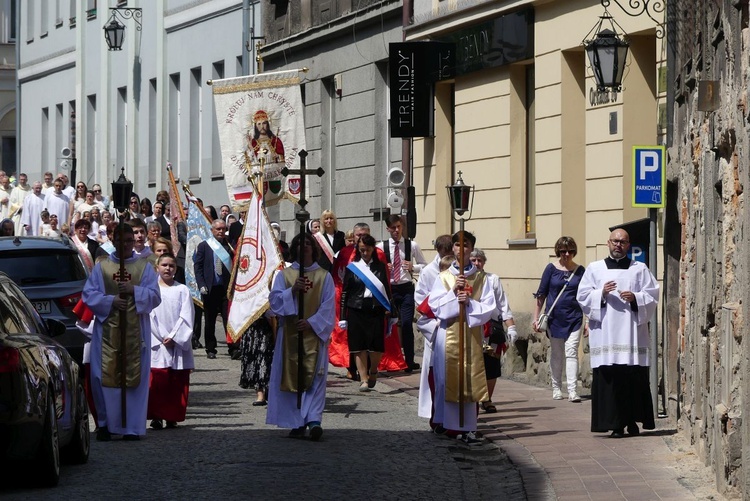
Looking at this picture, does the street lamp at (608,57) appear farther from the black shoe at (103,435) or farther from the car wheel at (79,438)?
the car wheel at (79,438)

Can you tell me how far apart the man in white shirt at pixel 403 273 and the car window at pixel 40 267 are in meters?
4.01

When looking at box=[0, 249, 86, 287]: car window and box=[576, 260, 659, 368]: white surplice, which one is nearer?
box=[576, 260, 659, 368]: white surplice

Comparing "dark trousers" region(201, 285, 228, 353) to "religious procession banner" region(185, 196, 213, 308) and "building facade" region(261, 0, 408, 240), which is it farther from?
"building facade" region(261, 0, 408, 240)

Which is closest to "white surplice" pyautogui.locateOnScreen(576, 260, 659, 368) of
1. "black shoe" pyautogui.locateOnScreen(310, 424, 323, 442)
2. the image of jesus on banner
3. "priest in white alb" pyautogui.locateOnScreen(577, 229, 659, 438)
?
"priest in white alb" pyautogui.locateOnScreen(577, 229, 659, 438)

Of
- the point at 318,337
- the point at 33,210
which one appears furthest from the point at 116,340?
the point at 33,210

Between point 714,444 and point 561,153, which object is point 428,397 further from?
point 561,153

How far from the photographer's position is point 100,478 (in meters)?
11.9

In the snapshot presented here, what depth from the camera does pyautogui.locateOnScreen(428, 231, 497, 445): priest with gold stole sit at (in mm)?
14984

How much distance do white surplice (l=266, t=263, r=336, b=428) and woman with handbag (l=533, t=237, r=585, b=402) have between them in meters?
4.15

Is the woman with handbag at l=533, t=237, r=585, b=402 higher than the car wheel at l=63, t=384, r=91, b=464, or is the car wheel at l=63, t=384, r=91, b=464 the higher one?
the woman with handbag at l=533, t=237, r=585, b=402

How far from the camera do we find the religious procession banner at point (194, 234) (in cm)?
2344

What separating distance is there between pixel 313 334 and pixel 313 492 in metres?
3.79

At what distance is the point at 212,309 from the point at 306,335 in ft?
27.6

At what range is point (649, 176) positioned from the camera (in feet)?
53.6
